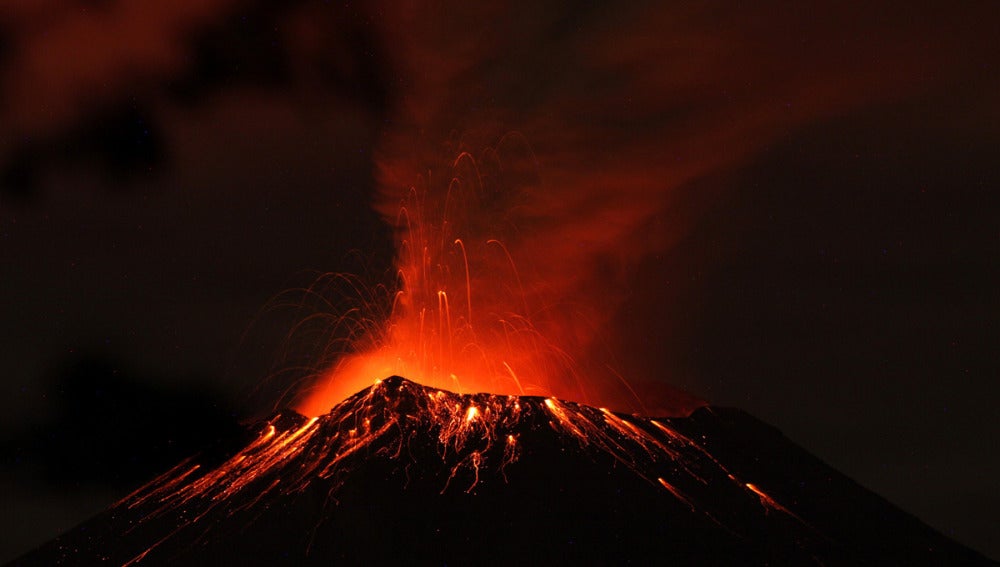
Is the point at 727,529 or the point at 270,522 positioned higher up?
the point at 270,522

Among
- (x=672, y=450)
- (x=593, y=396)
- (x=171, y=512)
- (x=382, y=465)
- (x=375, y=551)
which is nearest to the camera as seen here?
(x=375, y=551)

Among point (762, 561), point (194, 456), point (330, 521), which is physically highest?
point (194, 456)

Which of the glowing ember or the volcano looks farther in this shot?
the glowing ember

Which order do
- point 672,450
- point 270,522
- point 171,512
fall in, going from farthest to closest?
point 672,450 → point 171,512 → point 270,522

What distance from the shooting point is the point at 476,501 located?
28.1 metres

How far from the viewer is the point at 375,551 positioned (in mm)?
25703

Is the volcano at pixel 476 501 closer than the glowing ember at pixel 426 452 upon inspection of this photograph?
Yes

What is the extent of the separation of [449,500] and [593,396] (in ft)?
60.3

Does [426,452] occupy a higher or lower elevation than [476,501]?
higher

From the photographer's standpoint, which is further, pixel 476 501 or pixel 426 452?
pixel 426 452

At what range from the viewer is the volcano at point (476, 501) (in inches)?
1049

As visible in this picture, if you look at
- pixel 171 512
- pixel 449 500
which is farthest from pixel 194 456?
pixel 449 500

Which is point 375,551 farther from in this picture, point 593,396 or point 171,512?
point 593,396

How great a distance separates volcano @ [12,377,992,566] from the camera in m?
26.7
